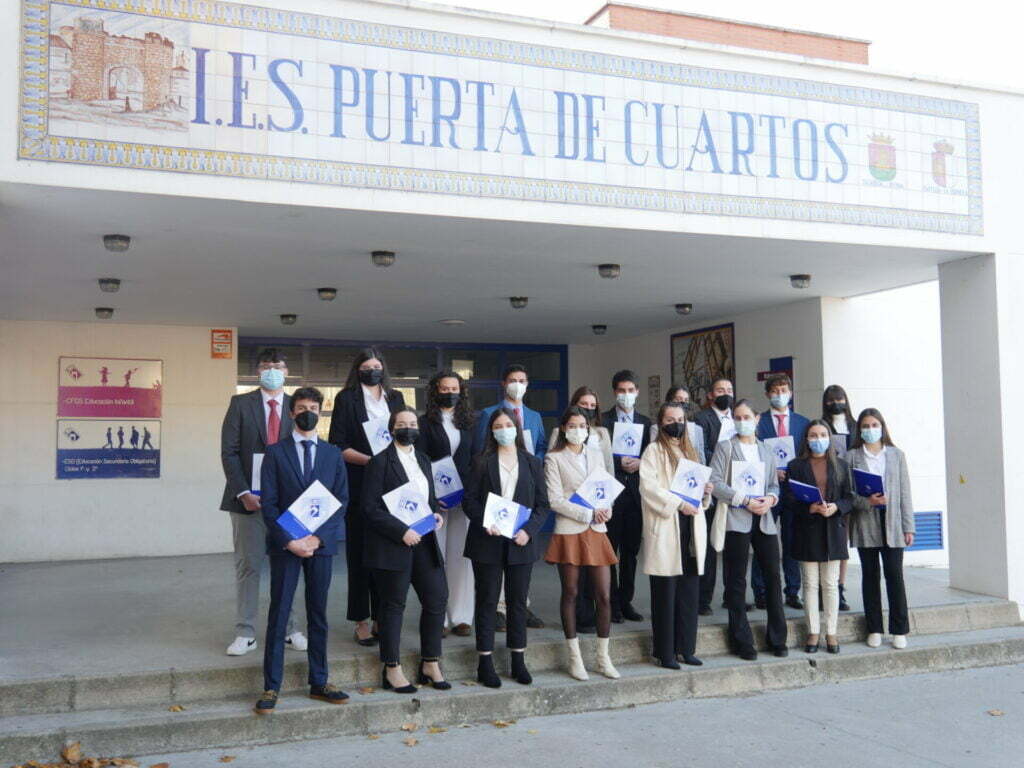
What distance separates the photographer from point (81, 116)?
6.11 metres

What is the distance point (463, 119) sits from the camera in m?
7.03

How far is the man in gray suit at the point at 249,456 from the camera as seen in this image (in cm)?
629

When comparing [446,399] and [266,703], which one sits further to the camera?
[446,399]

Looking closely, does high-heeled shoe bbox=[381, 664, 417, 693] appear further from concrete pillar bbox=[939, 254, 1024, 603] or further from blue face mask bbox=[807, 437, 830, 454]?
concrete pillar bbox=[939, 254, 1024, 603]

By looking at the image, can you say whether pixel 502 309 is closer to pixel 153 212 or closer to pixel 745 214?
pixel 745 214

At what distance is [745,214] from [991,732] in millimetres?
4175

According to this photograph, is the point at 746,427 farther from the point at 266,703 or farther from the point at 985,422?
the point at 266,703

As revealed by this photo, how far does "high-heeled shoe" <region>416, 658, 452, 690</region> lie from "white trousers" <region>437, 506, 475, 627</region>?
0.75m

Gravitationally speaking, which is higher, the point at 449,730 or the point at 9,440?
the point at 9,440

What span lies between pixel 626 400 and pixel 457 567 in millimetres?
1819

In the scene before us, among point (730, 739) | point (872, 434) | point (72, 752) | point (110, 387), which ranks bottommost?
point (730, 739)

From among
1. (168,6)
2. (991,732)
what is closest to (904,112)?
(991,732)

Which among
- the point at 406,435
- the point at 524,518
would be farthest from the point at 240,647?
the point at 524,518

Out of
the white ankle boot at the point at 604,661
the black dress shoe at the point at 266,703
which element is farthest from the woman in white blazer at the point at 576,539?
the black dress shoe at the point at 266,703
